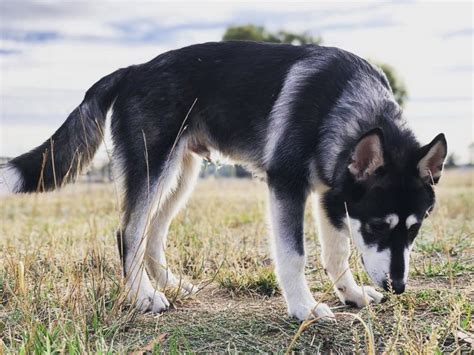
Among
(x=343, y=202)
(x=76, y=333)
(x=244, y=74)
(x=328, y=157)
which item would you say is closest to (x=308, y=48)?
(x=244, y=74)

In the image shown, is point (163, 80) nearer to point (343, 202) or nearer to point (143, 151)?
point (143, 151)

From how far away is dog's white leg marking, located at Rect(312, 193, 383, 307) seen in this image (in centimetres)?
470

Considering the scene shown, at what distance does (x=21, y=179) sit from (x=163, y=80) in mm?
1287

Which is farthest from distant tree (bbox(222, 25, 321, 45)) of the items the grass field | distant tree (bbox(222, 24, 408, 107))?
the grass field

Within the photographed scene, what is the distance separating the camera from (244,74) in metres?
4.89

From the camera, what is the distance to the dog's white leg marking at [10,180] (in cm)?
485

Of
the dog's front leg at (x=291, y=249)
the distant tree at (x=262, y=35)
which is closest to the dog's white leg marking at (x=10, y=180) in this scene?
the dog's front leg at (x=291, y=249)

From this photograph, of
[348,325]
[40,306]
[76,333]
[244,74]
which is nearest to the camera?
[76,333]

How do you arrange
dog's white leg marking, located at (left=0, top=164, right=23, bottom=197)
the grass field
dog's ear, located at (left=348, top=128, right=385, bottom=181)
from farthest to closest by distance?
1. dog's white leg marking, located at (left=0, top=164, right=23, bottom=197)
2. dog's ear, located at (left=348, top=128, right=385, bottom=181)
3. the grass field

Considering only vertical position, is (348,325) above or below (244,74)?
below

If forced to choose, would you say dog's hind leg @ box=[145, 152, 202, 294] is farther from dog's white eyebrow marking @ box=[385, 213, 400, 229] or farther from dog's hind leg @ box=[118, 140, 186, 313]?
dog's white eyebrow marking @ box=[385, 213, 400, 229]

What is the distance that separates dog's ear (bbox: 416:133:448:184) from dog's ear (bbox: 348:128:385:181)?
25 centimetres

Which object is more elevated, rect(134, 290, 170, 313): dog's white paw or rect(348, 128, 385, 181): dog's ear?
rect(348, 128, 385, 181): dog's ear

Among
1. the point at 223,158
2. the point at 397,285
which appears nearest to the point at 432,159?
the point at 397,285
